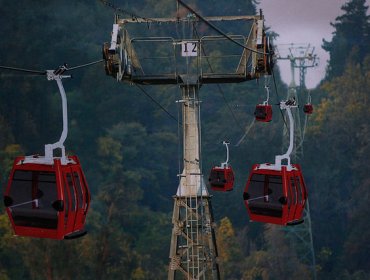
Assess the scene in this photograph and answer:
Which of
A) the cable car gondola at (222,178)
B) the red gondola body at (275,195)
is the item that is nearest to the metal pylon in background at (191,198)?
the red gondola body at (275,195)

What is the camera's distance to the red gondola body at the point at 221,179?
2447 centimetres

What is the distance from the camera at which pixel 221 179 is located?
24.6 m

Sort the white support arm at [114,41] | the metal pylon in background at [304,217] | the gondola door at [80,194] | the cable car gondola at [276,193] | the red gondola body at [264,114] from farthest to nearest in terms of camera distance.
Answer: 1. the metal pylon in background at [304,217]
2. the red gondola body at [264,114]
3. the white support arm at [114,41]
4. the cable car gondola at [276,193]
5. the gondola door at [80,194]

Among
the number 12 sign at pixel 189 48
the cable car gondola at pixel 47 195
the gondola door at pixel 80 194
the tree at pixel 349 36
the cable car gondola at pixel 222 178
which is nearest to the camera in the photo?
the cable car gondola at pixel 47 195

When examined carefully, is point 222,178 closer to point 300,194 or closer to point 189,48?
point 300,194

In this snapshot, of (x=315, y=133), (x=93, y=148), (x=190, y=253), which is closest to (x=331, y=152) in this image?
(x=315, y=133)

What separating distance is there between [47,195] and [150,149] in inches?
2604

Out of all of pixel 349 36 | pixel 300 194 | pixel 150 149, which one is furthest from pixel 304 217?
pixel 300 194

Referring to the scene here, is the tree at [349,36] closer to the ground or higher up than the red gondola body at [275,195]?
higher up

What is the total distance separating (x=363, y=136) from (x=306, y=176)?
462cm

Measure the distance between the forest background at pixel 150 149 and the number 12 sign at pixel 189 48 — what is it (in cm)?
3794

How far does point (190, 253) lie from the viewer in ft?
69.1

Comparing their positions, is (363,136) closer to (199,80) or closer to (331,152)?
(331,152)

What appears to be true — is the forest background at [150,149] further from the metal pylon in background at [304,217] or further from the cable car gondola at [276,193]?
the cable car gondola at [276,193]
